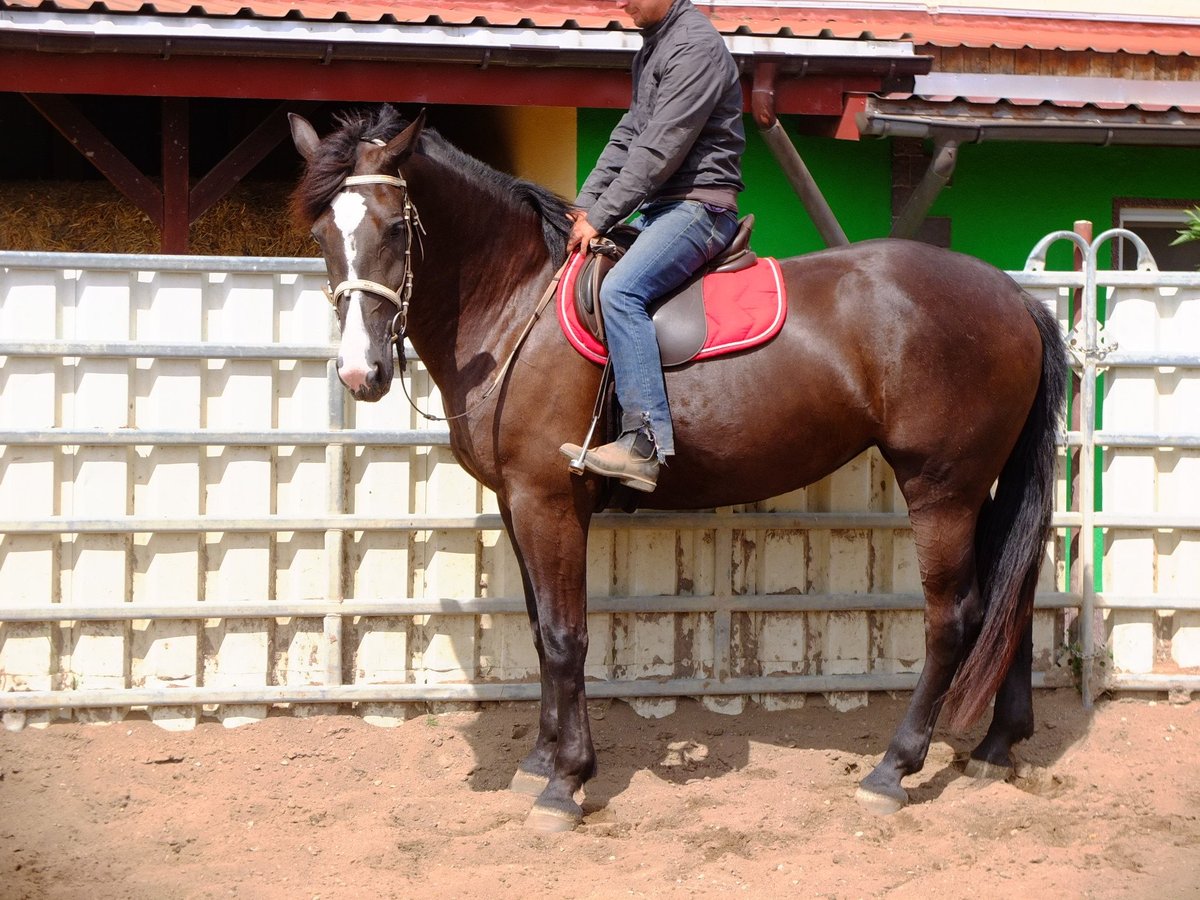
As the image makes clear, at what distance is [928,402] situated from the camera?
15.3ft

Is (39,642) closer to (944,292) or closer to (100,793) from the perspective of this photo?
(100,793)

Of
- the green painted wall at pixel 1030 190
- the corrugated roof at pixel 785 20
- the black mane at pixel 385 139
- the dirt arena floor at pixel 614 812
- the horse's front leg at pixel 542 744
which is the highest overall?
the corrugated roof at pixel 785 20

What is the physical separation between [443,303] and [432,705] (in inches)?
76.9

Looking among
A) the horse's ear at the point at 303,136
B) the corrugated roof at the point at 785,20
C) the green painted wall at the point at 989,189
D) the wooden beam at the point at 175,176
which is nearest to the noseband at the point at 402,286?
the horse's ear at the point at 303,136

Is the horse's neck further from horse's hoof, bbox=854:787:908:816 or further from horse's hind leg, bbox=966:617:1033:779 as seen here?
horse's hind leg, bbox=966:617:1033:779

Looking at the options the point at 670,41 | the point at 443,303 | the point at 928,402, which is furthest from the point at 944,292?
the point at 443,303

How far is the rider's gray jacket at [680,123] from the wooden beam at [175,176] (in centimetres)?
320

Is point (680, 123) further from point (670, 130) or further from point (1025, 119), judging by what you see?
point (1025, 119)

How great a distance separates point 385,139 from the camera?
4.39 metres

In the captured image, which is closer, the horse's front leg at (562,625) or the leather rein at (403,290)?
the leather rein at (403,290)

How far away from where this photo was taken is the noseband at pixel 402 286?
4.14 metres

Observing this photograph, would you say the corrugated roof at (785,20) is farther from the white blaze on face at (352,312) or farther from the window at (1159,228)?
the white blaze on face at (352,312)

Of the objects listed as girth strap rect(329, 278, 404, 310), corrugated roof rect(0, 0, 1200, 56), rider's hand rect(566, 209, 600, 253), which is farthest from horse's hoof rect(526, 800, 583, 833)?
corrugated roof rect(0, 0, 1200, 56)

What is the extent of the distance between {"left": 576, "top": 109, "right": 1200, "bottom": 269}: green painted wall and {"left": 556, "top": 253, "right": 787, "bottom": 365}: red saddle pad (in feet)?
10.3
